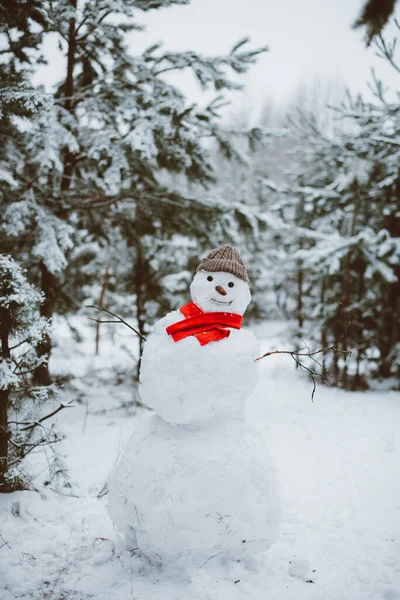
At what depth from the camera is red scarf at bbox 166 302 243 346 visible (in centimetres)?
305

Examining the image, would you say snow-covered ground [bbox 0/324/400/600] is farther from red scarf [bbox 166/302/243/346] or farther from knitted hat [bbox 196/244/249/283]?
knitted hat [bbox 196/244/249/283]

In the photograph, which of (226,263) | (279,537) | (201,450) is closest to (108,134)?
(226,263)

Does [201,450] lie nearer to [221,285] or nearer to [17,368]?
[221,285]

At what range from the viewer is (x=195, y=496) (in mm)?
2904

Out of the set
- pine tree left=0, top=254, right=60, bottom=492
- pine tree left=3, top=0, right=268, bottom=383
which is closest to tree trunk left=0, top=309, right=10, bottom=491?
pine tree left=0, top=254, right=60, bottom=492

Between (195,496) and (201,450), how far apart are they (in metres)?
0.32

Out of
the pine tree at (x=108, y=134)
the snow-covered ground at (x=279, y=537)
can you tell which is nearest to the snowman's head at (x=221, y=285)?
the snow-covered ground at (x=279, y=537)

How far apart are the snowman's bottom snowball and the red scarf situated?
774mm

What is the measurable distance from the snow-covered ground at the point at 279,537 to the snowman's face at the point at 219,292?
2039 mm

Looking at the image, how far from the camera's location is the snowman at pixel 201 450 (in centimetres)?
293

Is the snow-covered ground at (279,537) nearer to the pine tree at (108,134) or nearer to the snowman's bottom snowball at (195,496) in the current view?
the snowman's bottom snowball at (195,496)

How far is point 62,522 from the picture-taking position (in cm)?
388

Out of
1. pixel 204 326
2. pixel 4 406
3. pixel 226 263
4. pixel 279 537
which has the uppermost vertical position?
pixel 226 263

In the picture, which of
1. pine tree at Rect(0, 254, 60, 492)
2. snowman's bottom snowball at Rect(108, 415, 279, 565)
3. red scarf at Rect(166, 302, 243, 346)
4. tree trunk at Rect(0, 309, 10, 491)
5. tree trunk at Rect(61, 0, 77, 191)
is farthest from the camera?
tree trunk at Rect(61, 0, 77, 191)
